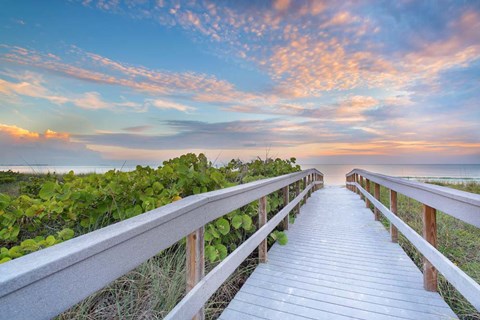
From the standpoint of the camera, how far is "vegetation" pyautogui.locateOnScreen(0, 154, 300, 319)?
6.18ft

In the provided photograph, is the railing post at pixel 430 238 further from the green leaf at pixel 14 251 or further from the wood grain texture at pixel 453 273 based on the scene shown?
the green leaf at pixel 14 251

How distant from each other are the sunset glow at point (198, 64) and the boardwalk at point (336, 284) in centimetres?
213

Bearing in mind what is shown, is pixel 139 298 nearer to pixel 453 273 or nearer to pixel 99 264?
pixel 99 264

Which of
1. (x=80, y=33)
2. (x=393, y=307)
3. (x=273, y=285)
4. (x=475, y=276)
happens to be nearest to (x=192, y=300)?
(x=273, y=285)

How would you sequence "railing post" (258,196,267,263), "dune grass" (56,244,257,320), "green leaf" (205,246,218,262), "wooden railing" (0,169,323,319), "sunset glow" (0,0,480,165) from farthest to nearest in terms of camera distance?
"sunset glow" (0,0,480,165), "railing post" (258,196,267,263), "green leaf" (205,246,218,262), "dune grass" (56,244,257,320), "wooden railing" (0,169,323,319)

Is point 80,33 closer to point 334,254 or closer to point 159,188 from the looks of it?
point 159,188

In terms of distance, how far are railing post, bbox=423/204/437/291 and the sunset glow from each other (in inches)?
115

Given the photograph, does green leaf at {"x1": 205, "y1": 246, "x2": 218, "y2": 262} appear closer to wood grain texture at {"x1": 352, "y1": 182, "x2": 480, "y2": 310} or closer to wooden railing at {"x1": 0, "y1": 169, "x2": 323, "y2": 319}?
wooden railing at {"x1": 0, "y1": 169, "x2": 323, "y2": 319}

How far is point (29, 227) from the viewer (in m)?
2.54

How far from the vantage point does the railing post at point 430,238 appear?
2.50 m

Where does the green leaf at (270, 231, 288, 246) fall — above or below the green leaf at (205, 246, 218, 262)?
below

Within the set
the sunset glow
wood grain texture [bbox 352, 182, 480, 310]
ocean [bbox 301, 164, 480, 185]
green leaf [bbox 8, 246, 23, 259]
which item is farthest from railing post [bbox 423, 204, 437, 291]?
ocean [bbox 301, 164, 480, 185]

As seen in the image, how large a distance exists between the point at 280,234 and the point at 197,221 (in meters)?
2.60

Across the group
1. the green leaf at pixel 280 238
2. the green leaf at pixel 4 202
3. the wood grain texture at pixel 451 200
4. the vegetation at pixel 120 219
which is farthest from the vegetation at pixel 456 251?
the green leaf at pixel 4 202
